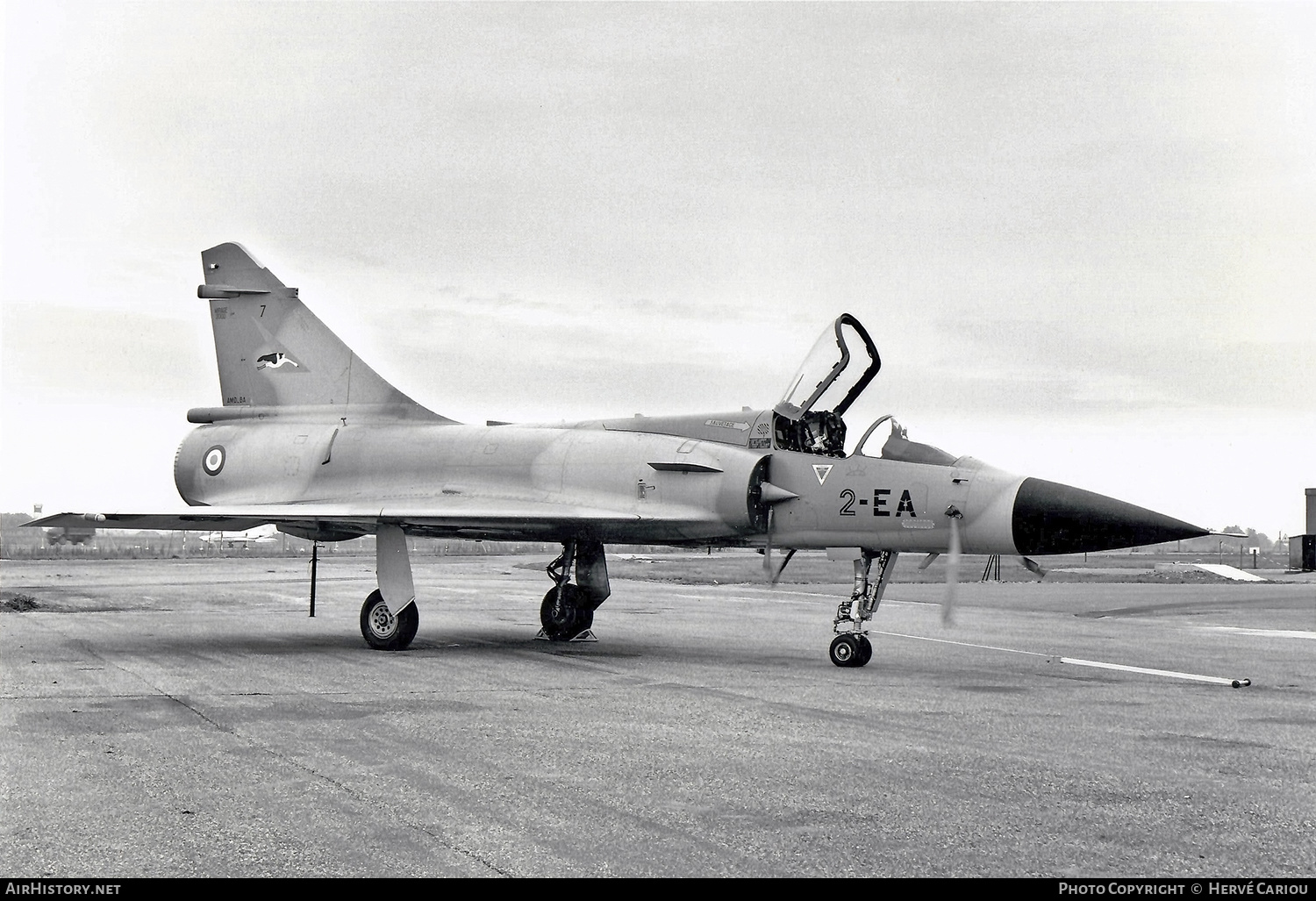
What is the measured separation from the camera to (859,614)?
475 inches

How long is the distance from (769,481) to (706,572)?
29.5m

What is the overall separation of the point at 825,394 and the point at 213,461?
28.5ft

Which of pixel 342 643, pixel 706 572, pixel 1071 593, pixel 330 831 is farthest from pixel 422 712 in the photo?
pixel 706 572

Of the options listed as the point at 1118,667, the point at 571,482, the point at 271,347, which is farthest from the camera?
the point at 271,347

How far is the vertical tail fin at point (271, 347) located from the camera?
1650 cm

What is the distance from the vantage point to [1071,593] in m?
28.7

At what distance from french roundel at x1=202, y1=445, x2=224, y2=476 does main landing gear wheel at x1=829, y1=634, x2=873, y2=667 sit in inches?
360

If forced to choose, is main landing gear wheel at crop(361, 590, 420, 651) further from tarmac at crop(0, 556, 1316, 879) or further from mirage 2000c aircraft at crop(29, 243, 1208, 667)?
tarmac at crop(0, 556, 1316, 879)

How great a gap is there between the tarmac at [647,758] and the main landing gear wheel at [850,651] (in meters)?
0.29

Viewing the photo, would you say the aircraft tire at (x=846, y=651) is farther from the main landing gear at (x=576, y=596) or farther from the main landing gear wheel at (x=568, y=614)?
the main landing gear wheel at (x=568, y=614)
